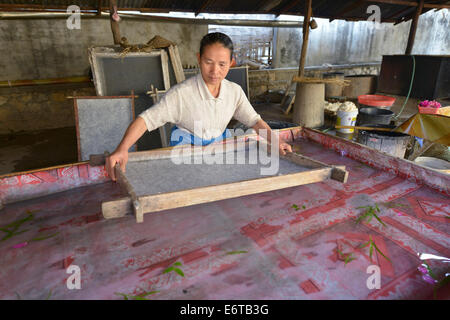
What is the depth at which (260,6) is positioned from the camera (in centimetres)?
753

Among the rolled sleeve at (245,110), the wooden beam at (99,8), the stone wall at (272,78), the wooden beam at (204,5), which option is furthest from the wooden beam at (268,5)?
the rolled sleeve at (245,110)

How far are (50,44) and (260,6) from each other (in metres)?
5.28

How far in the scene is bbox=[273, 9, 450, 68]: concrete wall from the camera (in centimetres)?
1020

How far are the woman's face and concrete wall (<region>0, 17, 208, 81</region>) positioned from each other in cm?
605

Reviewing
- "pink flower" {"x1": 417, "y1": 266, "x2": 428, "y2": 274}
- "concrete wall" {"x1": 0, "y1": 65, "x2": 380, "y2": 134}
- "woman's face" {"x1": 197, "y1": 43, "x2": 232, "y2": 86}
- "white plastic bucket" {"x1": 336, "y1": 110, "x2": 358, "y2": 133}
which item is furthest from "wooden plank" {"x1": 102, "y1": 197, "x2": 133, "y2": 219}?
"concrete wall" {"x1": 0, "y1": 65, "x2": 380, "y2": 134}

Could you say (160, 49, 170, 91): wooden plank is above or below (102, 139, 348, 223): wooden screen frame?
above

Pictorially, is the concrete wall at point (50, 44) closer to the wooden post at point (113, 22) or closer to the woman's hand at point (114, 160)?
the wooden post at point (113, 22)

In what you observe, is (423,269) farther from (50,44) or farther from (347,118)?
(50,44)

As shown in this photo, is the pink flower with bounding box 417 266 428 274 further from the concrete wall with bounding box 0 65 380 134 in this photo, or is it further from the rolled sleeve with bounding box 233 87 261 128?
the concrete wall with bounding box 0 65 380 134

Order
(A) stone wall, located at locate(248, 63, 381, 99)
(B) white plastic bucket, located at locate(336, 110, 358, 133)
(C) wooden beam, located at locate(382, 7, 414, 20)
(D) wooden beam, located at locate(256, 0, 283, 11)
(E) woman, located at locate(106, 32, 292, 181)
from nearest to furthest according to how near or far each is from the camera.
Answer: (E) woman, located at locate(106, 32, 292, 181)
(B) white plastic bucket, located at locate(336, 110, 358, 133)
(D) wooden beam, located at locate(256, 0, 283, 11)
(A) stone wall, located at locate(248, 63, 381, 99)
(C) wooden beam, located at locate(382, 7, 414, 20)

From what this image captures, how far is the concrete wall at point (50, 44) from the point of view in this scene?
20.3 feet

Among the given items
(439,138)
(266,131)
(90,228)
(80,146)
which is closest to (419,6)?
(439,138)

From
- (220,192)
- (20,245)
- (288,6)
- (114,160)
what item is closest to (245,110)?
(220,192)

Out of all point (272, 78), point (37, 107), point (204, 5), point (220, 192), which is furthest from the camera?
point (272, 78)
